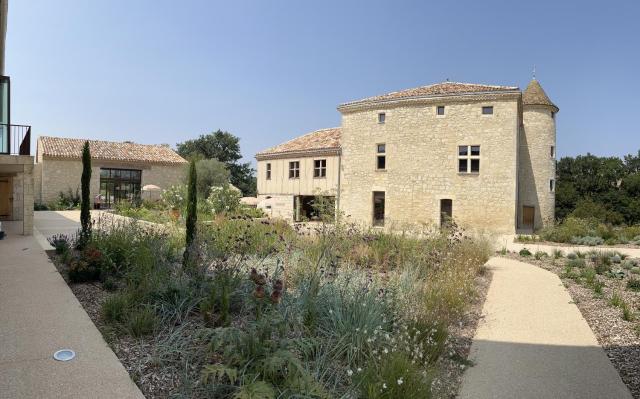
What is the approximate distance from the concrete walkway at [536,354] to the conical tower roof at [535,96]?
17035 mm

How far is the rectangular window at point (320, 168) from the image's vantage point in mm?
23812

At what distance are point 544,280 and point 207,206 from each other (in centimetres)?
1538

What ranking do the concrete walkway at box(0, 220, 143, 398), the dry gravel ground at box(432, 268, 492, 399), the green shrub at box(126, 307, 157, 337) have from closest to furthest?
the concrete walkway at box(0, 220, 143, 398)
the dry gravel ground at box(432, 268, 492, 399)
the green shrub at box(126, 307, 157, 337)

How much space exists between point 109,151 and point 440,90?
23.5 meters

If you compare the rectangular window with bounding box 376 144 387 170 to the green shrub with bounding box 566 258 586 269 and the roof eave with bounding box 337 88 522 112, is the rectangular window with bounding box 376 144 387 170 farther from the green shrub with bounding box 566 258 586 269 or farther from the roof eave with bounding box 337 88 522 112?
the green shrub with bounding box 566 258 586 269

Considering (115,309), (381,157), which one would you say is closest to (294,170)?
(381,157)

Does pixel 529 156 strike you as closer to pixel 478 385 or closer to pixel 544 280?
pixel 544 280

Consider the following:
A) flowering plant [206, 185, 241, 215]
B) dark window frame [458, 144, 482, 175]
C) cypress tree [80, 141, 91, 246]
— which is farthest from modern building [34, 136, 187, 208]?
dark window frame [458, 144, 482, 175]

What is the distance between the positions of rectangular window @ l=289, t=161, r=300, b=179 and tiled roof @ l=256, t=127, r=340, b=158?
72 centimetres

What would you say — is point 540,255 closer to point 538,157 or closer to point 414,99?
point 414,99

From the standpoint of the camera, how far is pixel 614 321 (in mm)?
5406

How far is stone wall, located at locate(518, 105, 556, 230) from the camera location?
20656 mm

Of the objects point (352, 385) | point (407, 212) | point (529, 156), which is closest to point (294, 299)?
point (352, 385)

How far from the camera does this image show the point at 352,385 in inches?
120
